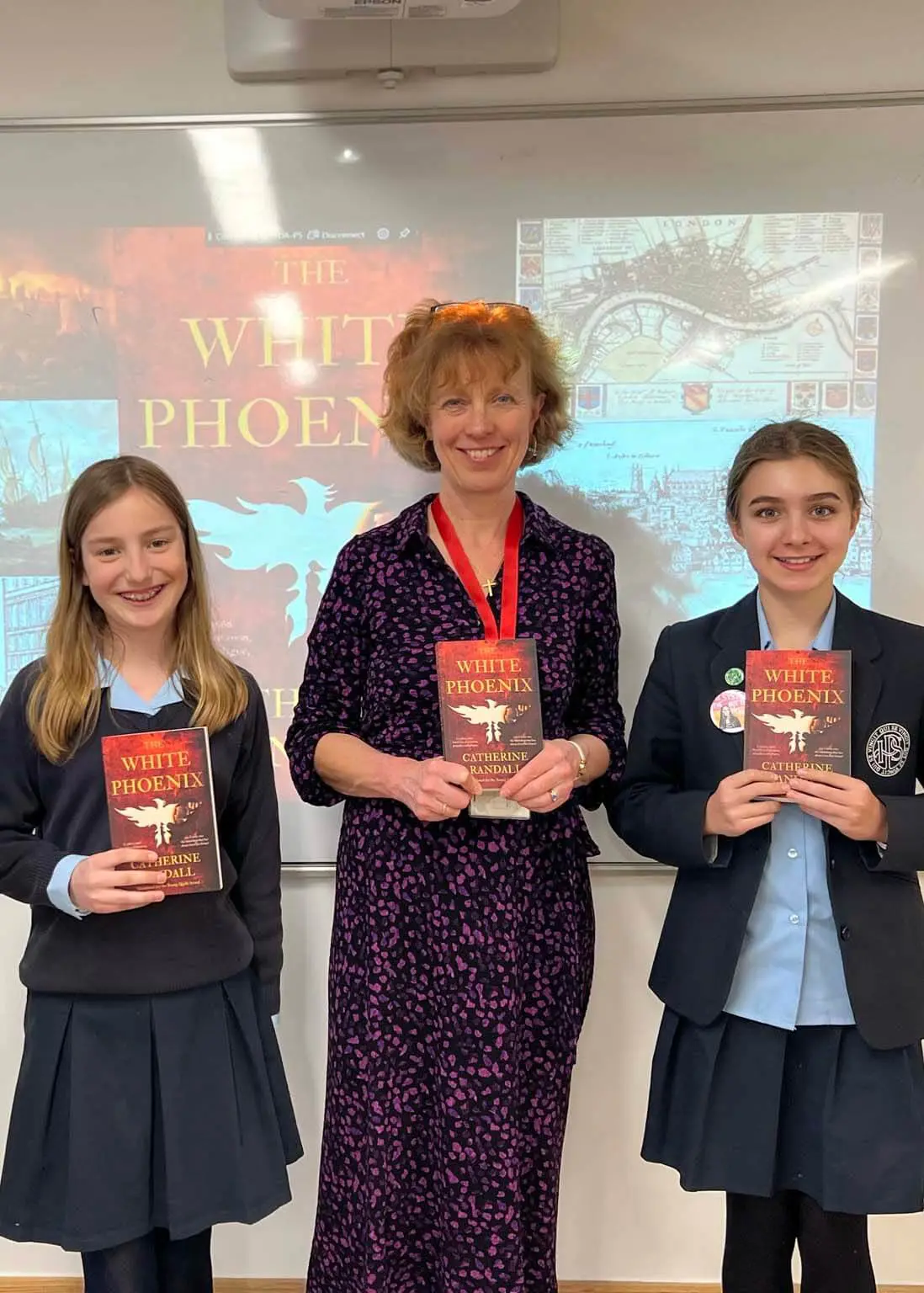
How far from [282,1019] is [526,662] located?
3.86ft

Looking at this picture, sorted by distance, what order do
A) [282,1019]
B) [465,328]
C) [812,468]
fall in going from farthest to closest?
[282,1019] → [465,328] → [812,468]

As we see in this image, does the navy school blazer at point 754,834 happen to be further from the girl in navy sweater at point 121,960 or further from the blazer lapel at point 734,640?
the girl in navy sweater at point 121,960

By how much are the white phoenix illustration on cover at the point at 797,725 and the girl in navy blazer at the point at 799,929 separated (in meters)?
0.05

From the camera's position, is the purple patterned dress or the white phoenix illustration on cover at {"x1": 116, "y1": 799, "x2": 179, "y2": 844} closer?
the white phoenix illustration on cover at {"x1": 116, "y1": 799, "x2": 179, "y2": 844}

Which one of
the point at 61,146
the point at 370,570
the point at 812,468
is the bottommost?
the point at 370,570

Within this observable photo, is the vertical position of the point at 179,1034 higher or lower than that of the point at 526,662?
lower

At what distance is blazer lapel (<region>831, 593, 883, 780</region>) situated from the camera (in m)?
1.41

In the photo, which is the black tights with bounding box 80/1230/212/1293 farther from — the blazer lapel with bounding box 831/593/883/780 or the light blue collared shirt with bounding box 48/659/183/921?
the blazer lapel with bounding box 831/593/883/780

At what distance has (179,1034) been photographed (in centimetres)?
141

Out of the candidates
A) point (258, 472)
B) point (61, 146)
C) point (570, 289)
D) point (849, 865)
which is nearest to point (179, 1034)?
point (849, 865)

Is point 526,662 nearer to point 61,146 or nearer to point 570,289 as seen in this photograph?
point 570,289

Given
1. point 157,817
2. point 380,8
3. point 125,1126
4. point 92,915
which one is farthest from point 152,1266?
point 380,8

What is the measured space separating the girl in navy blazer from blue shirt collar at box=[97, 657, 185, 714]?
0.73 meters

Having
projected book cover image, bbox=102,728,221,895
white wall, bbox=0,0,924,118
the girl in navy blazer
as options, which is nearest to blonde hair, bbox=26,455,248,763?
projected book cover image, bbox=102,728,221,895
